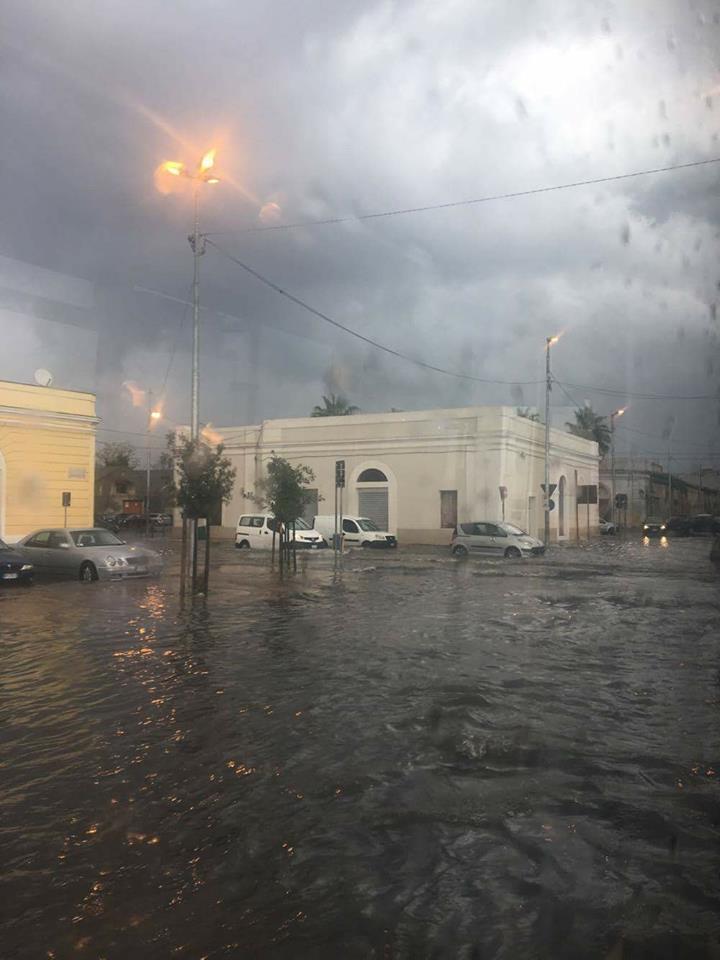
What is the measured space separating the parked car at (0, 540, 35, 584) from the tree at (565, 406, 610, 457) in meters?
49.6

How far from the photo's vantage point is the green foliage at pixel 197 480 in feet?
60.3

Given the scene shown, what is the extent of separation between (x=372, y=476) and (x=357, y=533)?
629 centimetres

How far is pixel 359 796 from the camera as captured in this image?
14.5 feet

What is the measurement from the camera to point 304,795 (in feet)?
14.6

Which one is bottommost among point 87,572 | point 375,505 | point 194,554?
point 87,572

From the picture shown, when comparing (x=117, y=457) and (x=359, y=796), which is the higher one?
(x=117, y=457)

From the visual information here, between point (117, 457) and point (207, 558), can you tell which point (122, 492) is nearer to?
point (117, 457)

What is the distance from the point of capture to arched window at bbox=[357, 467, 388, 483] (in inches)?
1563

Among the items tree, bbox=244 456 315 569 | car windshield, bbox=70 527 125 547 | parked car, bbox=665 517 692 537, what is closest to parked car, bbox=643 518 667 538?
parked car, bbox=665 517 692 537

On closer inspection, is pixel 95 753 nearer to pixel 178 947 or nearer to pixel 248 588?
pixel 178 947

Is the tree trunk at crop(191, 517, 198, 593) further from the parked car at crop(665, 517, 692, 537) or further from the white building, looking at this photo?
the parked car at crop(665, 517, 692, 537)

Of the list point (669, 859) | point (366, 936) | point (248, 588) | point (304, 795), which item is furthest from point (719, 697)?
point (248, 588)

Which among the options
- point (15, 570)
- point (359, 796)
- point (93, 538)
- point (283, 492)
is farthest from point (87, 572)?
point (359, 796)

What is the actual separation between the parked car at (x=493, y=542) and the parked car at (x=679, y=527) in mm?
30676
